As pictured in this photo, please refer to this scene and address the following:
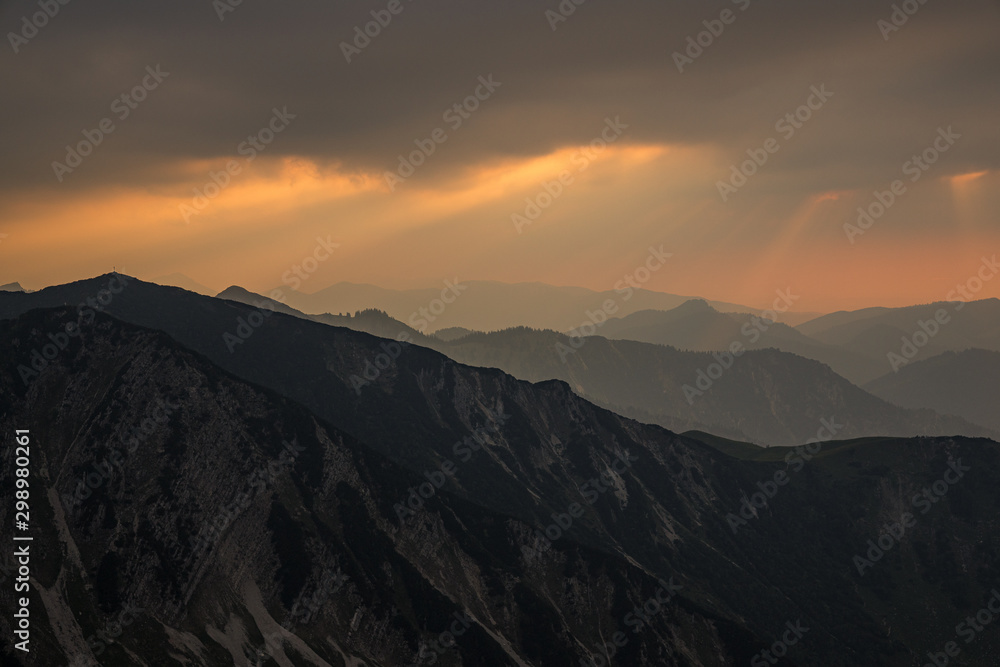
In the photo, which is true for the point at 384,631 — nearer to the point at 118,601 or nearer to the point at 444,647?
the point at 444,647

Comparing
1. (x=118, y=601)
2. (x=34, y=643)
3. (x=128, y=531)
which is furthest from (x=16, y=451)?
(x=34, y=643)

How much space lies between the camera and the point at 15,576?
159 metres

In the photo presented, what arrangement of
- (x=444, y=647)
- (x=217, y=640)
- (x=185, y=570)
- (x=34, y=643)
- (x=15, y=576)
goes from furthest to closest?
(x=444, y=647) → (x=185, y=570) → (x=217, y=640) → (x=15, y=576) → (x=34, y=643)

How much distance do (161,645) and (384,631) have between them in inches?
2027

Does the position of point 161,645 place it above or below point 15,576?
below

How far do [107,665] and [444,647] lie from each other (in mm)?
75651

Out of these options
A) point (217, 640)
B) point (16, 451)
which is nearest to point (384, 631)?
point (217, 640)

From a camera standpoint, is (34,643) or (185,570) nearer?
(34,643)

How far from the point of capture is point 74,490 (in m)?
190

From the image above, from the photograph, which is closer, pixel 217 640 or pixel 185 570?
pixel 217 640

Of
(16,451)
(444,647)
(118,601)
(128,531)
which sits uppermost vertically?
(16,451)

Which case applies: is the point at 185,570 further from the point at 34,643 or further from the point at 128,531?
the point at 34,643

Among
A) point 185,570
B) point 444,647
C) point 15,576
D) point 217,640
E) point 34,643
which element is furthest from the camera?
point 444,647

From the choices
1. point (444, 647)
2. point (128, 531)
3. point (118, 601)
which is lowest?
point (444, 647)
